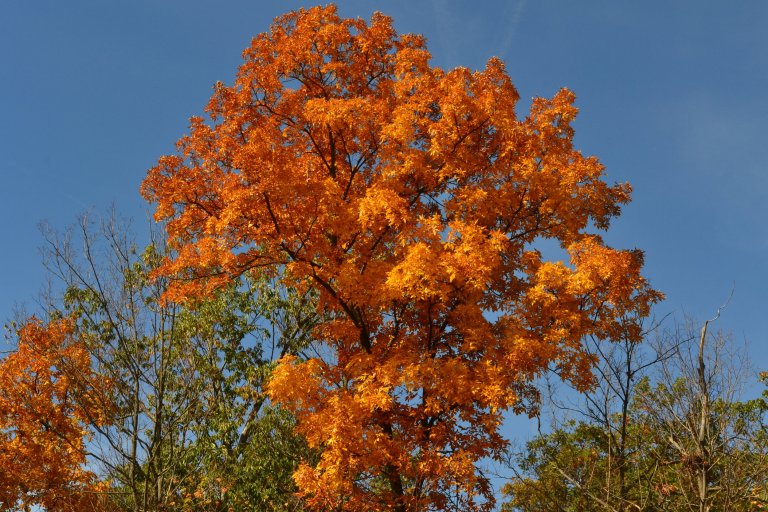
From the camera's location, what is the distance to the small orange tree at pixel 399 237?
1093 centimetres

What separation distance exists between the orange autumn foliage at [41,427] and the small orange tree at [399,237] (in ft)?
18.4

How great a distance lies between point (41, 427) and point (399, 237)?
11.6 metres

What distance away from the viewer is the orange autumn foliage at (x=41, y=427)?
15641mm

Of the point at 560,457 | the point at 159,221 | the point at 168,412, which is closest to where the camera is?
the point at 168,412

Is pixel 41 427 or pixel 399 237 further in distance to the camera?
pixel 41 427

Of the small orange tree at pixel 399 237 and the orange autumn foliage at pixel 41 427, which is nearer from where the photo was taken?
the small orange tree at pixel 399 237

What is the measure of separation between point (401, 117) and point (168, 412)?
23.1 feet

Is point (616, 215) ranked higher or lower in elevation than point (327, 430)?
higher

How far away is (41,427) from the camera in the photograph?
16719 millimetres

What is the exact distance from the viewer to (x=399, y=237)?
36.6 feet

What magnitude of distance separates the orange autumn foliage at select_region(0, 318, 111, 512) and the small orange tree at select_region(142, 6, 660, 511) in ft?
18.4

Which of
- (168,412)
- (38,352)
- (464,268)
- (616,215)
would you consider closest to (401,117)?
(464,268)

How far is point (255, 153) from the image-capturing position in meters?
11.4

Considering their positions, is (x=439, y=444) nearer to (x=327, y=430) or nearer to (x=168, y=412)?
(x=327, y=430)
